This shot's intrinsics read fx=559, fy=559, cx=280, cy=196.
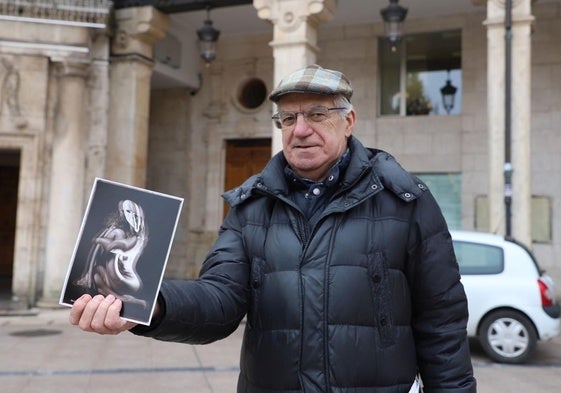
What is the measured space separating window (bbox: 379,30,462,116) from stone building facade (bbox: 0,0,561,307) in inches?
8.9

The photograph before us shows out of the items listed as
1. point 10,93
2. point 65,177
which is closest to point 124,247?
point 65,177

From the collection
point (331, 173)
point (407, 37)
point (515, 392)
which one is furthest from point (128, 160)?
point (331, 173)

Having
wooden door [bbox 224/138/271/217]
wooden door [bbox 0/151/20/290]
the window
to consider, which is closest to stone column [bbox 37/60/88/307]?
wooden door [bbox 224/138/271/217]

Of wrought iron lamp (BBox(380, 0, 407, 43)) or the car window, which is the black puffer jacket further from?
wrought iron lamp (BBox(380, 0, 407, 43))

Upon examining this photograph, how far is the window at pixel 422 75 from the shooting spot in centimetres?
1313

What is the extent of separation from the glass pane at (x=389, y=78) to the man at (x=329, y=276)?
1194 centimetres

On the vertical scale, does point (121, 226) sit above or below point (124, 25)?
below

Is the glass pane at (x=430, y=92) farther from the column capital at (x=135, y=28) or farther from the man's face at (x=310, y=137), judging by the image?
the man's face at (x=310, y=137)

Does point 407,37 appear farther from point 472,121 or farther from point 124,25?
point 124,25

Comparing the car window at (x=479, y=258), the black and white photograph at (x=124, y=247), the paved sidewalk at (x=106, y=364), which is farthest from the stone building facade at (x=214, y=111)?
the black and white photograph at (x=124, y=247)

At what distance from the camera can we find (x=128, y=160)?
11805 millimetres

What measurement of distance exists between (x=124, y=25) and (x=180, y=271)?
6425 millimetres

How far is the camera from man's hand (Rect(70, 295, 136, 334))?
154cm

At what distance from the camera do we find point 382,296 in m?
1.90
